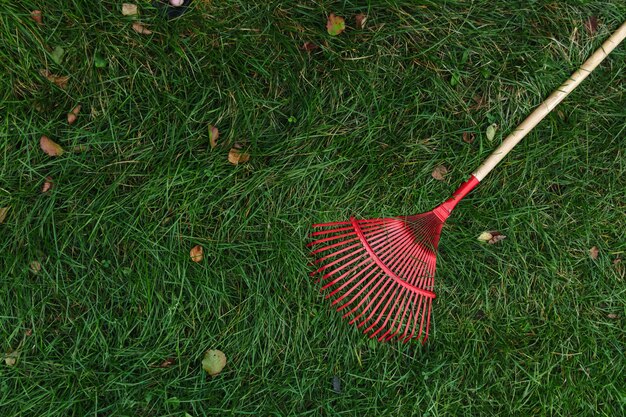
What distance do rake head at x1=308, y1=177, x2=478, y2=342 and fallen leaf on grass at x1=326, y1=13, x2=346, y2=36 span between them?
0.81 meters

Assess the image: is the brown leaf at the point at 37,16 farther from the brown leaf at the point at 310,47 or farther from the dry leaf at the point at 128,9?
the brown leaf at the point at 310,47

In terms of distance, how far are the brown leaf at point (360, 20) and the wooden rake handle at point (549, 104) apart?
0.78m

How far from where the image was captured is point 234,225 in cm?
219

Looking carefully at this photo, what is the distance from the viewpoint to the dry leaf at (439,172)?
227 centimetres

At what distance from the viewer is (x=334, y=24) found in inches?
85.4

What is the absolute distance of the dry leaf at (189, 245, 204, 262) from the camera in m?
2.17

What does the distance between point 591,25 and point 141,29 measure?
6.43ft

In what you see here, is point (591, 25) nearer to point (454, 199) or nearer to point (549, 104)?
point (549, 104)

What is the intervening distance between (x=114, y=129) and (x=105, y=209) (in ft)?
1.10

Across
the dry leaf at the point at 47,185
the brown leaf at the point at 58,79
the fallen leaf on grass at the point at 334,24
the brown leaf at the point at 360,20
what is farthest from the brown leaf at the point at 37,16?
the brown leaf at the point at 360,20

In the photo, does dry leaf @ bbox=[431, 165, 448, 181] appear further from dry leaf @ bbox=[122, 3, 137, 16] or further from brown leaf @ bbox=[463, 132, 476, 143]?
dry leaf @ bbox=[122, 3, 137, 16]

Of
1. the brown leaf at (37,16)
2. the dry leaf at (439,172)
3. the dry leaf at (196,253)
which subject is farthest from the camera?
the dry leaf at (439,172)

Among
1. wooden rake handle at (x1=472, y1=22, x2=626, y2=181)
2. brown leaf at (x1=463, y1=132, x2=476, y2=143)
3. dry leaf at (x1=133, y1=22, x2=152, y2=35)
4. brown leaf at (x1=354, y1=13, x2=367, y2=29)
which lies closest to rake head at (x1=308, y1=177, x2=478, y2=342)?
wooden rake handle at (x1=472, y1=22, x2=626, y2=181)

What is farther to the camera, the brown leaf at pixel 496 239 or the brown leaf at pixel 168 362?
the brown leaf at pixel 496 239
